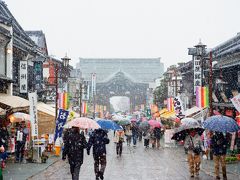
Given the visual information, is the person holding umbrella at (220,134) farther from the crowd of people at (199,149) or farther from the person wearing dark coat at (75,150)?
the person wearing dark coat at (75,150)

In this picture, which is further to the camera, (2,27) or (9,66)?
(9,66)

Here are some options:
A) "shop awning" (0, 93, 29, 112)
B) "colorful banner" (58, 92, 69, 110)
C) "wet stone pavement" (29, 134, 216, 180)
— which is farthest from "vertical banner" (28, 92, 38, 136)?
"colorful banner" (58, 92, 69, 110)

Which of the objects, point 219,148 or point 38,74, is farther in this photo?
point 38,74

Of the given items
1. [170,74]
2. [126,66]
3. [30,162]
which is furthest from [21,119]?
[126,66]

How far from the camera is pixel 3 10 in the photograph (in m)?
31.3

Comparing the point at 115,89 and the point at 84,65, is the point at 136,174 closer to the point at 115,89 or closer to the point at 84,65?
the point at 115,89

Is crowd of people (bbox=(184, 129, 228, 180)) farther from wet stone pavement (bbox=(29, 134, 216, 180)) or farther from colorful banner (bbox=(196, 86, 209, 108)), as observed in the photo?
colorful banner (bbox=(196, 86, 209, 108))

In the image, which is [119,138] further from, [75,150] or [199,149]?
[75,150]

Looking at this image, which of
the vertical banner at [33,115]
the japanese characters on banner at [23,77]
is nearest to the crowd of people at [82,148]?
the vertical banner at [33,115]

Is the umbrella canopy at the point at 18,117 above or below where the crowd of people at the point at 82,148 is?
above

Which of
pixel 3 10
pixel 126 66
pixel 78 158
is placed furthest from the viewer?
pixel 126 66

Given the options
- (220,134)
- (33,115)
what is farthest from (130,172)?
(33,115)

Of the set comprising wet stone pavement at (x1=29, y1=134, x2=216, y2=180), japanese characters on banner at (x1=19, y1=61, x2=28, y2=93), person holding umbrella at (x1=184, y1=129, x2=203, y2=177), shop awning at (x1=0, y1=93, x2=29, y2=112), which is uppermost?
japanese characters on banner at (x1=19, y1=61, x2=28, y2=93)

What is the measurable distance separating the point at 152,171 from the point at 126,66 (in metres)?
99.5
